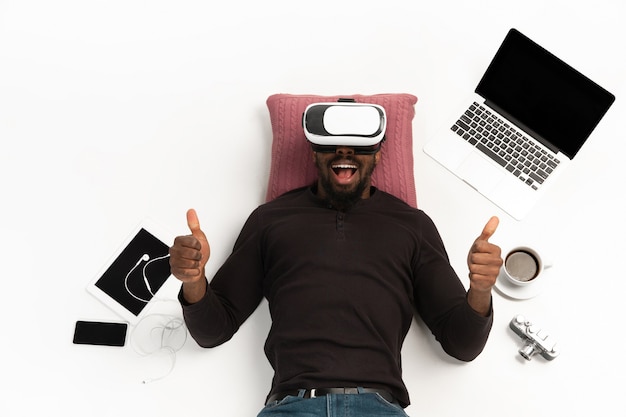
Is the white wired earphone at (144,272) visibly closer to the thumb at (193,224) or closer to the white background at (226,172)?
the white background at (226,172)

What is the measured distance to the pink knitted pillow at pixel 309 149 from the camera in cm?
181

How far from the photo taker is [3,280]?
174cm

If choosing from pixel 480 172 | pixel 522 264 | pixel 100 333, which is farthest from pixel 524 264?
pixel 100 333

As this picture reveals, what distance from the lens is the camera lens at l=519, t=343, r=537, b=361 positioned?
164cm

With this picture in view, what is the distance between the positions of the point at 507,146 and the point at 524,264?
16.0 inches

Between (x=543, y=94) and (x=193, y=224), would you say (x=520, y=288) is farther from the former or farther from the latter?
(x=193, y=224)

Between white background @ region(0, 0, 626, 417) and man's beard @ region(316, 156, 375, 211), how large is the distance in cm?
33

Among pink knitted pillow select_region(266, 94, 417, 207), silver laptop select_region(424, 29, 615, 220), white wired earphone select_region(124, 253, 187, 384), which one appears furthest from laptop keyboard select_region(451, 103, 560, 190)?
white wired earphone select_region(124, 253, 187, 384)

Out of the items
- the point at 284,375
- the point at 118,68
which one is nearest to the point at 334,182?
Result: the point at 284,375

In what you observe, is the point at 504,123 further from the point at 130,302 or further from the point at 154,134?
the point at 130,302

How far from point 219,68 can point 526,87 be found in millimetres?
1055

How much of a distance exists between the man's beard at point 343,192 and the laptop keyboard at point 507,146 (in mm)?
494

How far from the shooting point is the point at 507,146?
6.27 ft

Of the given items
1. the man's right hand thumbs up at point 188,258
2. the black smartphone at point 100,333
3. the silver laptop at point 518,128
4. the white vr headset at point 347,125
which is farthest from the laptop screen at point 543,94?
the black smartphone at point 100,333
